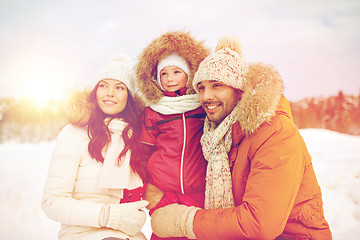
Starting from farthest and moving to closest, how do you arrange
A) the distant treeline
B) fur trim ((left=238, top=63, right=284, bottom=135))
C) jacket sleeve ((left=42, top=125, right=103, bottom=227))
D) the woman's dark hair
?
the distant treeline < the woman's dark hair < jacket sleeve ((left=42, top=125, right=103, bottom=227)) < fur trim ((left=238, top=63, right=284, bottom=135))

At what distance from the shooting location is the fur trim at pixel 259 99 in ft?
5.27

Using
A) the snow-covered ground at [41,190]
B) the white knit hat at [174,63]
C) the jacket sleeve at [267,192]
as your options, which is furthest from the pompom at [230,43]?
the snow-covered ground at [41,190]

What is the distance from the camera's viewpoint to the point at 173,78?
238 centimetres

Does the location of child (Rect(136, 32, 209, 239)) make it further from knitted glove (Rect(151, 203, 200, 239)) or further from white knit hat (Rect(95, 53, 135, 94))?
knitted glove (Rect(151, 203, 200, 239))

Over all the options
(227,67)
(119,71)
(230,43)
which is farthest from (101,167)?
(230,43)

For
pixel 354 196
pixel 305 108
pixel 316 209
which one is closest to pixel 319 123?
pixel 305 108

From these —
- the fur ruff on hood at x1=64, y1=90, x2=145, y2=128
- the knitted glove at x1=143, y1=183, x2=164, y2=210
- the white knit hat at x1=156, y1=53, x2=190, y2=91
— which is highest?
the white knit hat at x1=156, y1=53, x2=190, y2=91

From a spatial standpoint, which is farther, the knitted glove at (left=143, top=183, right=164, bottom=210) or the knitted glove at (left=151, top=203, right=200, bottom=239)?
the knitted glove at (left=143, top=183, right=164, bottom=210)

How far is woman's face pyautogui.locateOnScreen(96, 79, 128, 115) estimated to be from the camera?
2301mm

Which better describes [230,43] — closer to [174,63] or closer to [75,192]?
[174,63]

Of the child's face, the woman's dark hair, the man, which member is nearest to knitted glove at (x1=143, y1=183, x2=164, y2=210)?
the woman's dark hair

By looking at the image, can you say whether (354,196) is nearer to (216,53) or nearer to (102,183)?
(216,53)

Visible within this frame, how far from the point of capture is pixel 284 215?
1.50 meters

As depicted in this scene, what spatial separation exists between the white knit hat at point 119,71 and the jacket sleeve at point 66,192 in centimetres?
68
